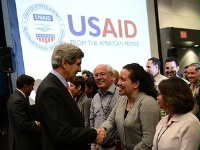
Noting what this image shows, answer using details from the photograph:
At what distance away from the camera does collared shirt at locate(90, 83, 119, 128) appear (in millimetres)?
2967

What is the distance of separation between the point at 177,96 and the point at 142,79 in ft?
1.63

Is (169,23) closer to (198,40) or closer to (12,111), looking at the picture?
(198,40)

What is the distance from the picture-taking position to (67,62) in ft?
6.99

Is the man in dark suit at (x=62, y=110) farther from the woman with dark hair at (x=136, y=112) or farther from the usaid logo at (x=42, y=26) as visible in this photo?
the usaid logo at (x=42, y=26)

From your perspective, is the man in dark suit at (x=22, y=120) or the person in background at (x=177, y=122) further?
the man in dark suit at (x=22, y=120)

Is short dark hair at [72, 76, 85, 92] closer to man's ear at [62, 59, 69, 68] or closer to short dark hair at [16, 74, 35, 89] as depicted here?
short dark hair at [16, 74, 35, 89]

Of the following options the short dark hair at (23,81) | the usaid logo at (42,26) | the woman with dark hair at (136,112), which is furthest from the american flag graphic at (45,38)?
the woman with dark hair at (136,112)

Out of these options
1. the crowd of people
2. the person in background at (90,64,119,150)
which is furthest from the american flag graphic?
the crowd of people

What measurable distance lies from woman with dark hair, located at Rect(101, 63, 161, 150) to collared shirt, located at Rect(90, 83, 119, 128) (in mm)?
381

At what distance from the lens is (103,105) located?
9.82ft

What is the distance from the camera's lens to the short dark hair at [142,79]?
7.99 ft

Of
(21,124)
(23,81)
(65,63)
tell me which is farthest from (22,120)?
(65,63)

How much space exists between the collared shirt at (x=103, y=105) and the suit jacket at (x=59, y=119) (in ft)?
2.73

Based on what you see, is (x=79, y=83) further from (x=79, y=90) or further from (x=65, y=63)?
(x=65, y=63)
